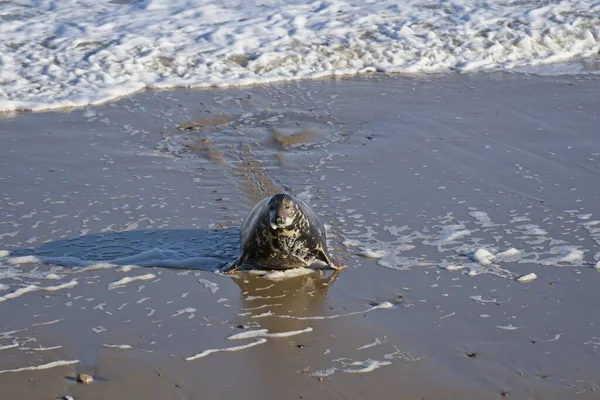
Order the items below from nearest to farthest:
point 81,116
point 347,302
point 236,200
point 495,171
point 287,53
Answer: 1. point 347,302
2. point 236,200
3. point 495,171
4. point 81,116
5. point 287,53

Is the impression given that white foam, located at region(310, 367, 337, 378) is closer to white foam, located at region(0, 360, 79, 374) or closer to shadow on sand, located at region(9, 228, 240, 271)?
white foam, located at region(0, 360, 79, 374)

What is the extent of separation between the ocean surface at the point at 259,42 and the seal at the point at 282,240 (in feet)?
15.1

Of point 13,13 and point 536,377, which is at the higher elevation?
point 13,13

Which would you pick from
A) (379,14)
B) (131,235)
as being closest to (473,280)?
(131,235)

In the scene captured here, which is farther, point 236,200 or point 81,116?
point 81,116

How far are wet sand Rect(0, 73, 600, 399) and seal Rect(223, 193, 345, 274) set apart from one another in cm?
14

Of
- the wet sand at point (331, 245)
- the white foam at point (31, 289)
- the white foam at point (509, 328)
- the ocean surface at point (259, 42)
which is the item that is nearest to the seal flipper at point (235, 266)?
the wet sand at point (331, 245)

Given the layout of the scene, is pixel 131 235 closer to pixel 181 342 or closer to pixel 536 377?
pixel 181 342

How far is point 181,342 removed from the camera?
4.90 m

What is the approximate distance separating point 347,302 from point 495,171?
2766 millimetres

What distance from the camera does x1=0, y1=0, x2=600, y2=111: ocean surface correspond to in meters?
11.0

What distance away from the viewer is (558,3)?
46.0 ft

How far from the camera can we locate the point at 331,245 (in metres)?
6.32

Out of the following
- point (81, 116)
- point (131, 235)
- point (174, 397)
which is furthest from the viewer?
point (81, 116)
